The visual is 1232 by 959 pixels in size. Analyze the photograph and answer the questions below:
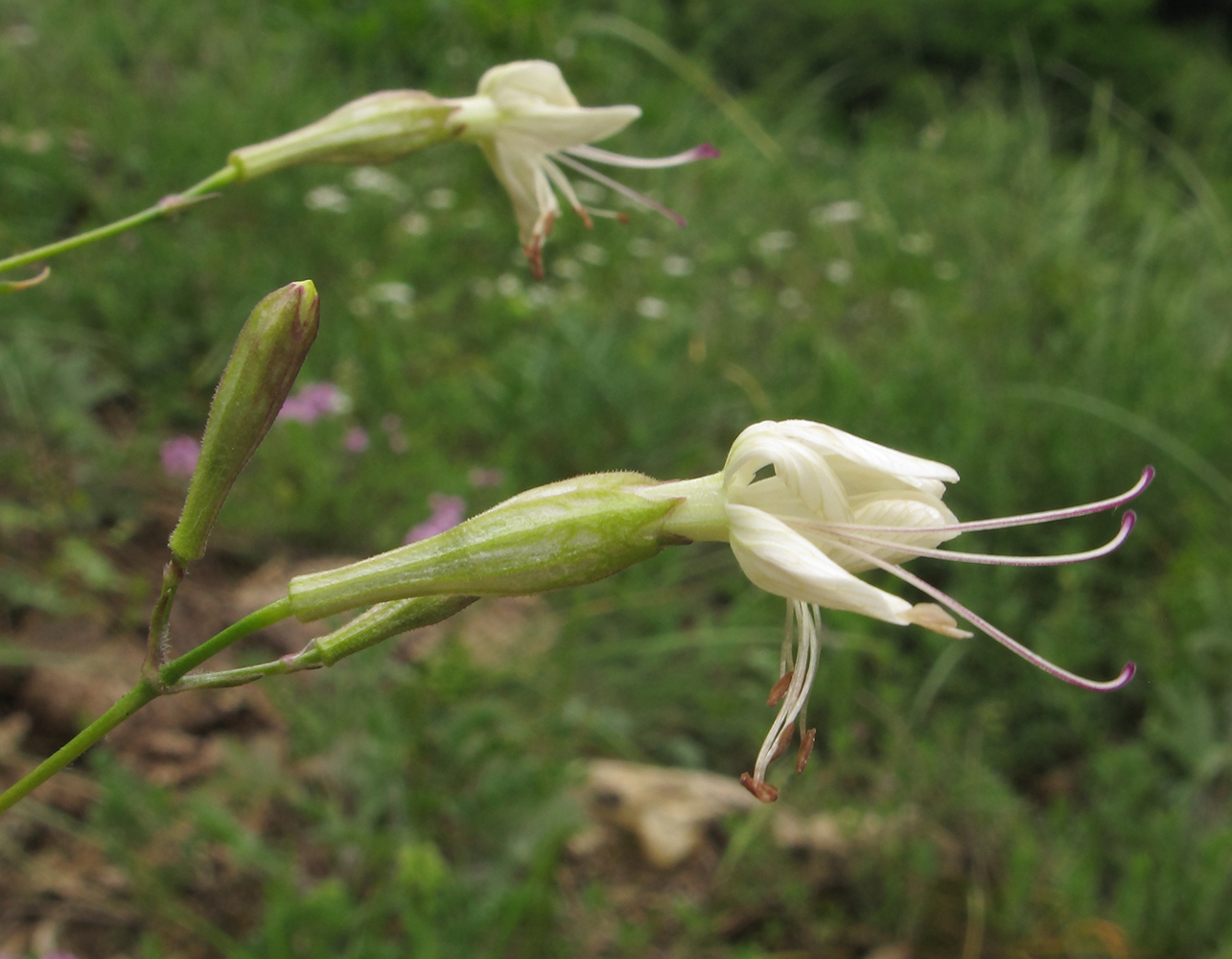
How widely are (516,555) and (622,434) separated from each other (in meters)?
2.21

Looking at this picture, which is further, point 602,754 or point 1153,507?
point 1153,507

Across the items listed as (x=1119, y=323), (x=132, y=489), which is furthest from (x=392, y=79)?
(x=1119, y=323)

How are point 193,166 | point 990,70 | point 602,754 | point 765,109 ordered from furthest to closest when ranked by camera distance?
1. point 990,70
2. point 765,109
3. point 193,166
4. point 602,754

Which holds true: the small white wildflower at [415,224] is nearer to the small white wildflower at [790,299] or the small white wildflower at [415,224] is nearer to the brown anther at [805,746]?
the small white wildflower at [790,299]

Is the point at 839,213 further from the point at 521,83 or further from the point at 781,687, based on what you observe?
the point at 781,687

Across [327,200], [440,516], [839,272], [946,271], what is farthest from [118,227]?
[946,271]

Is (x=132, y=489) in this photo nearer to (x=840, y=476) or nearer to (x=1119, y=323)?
(x=840, y=476)

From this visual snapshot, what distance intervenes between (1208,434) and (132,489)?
2.49 m

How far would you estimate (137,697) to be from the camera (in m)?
0.62

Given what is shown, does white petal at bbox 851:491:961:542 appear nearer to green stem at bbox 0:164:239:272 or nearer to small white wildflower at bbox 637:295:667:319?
green stem at bbox 0:164:239:272

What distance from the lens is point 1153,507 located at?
8.81 feet

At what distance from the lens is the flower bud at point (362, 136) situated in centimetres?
107

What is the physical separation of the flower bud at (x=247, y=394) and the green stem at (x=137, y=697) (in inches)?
2.5

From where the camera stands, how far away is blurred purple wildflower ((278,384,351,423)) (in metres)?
2.47
